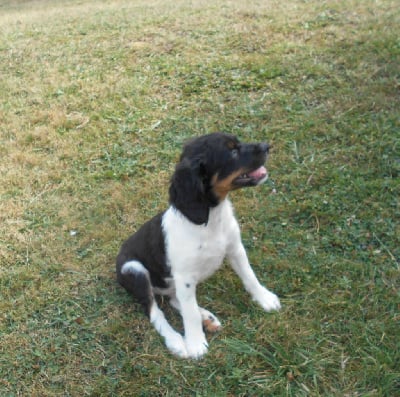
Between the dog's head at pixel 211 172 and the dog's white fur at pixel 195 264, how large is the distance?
0.12 meters

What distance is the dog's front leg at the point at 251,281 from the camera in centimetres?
377

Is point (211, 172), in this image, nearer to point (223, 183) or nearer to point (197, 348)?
point (223, 183)

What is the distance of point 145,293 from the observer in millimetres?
3881

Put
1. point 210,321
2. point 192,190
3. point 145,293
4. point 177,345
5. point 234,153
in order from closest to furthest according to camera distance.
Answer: point 192,190
point 234,153
point 177,345
point 210,321
point 145,293

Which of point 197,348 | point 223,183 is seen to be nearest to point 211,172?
point 223,183

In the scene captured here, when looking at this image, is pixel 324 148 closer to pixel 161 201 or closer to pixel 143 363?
pixel 161 201

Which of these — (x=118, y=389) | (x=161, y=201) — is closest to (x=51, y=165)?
(x=161, y=201)

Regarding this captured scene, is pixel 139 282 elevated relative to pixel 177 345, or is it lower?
elevated

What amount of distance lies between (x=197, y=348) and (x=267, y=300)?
0.64 metres

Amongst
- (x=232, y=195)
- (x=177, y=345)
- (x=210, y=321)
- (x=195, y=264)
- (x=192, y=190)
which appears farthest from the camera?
(x=232, y=195)

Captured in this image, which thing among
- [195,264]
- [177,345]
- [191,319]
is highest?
[195,264]

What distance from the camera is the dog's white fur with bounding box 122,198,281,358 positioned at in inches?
137

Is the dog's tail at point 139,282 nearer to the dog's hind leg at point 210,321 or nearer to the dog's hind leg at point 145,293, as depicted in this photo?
the dog's hind leg at point 145,293

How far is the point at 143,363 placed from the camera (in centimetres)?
358
